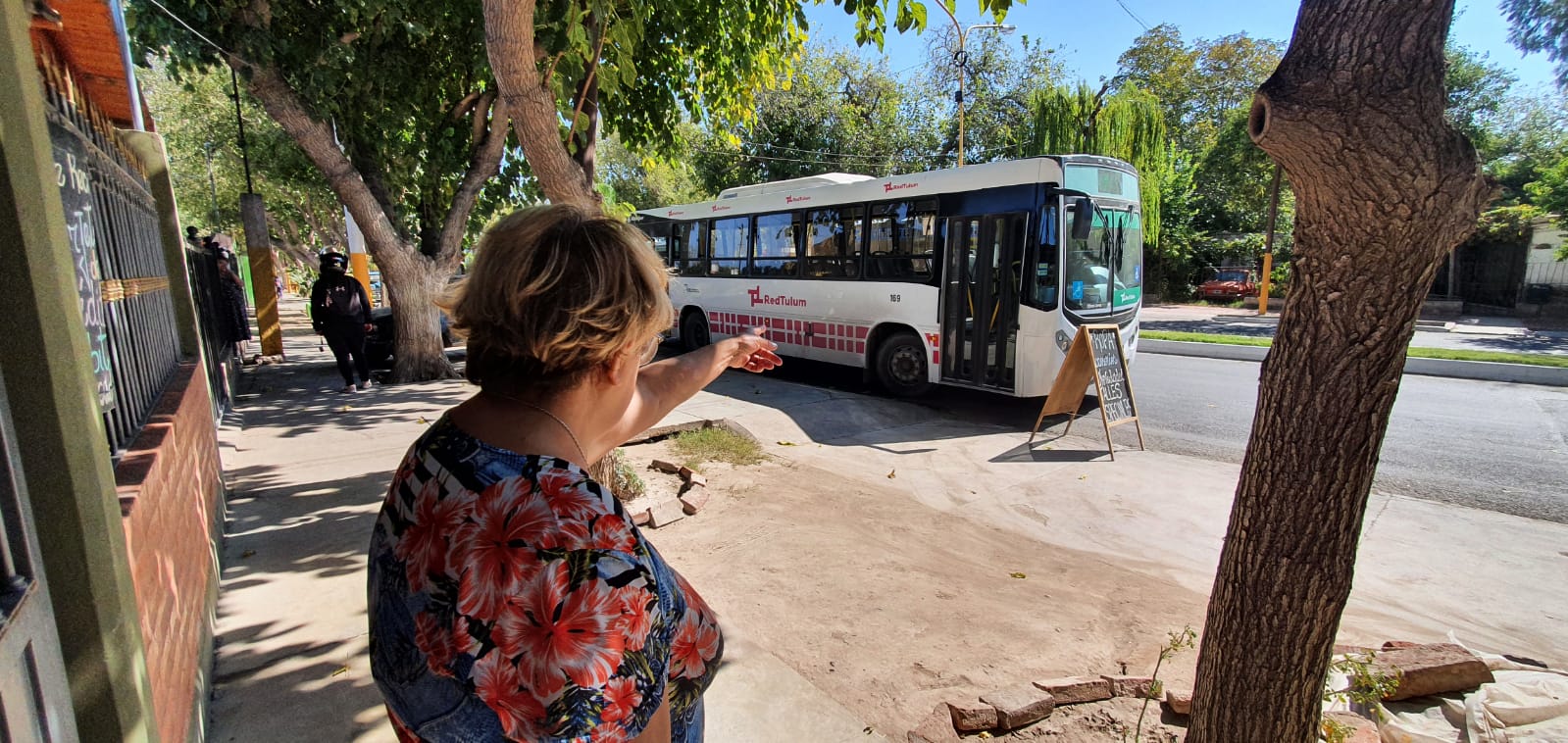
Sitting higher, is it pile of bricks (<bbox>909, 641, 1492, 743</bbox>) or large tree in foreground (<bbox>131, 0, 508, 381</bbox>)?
large tree in foreground (<bbox>131, 0, 508, 381</bbox>)

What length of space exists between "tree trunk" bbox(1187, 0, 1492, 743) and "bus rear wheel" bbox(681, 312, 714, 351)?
11.6 meters

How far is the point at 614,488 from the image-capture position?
16.4ft

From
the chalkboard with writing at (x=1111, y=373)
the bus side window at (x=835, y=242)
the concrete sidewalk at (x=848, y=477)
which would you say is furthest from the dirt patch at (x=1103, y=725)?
the bus side window at (x=835, y=242)

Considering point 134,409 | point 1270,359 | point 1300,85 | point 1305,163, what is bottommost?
point 134,409

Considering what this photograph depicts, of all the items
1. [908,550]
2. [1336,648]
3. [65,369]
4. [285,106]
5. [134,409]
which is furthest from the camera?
[285,106]

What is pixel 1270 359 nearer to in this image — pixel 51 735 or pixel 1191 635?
pixel 1191 635

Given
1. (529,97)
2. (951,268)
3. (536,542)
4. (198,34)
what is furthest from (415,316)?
(536,542)

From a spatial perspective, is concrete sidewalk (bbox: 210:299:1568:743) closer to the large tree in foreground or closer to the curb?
the large tree in foreground

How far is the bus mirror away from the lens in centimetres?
817

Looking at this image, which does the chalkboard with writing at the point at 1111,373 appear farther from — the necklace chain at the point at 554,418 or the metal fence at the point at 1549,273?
the metal fence at the point at 1549,273

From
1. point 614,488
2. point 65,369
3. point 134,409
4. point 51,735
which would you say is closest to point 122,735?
point 51,735

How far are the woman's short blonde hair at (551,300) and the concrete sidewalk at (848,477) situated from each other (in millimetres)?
1947

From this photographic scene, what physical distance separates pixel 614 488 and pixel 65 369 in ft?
11.8

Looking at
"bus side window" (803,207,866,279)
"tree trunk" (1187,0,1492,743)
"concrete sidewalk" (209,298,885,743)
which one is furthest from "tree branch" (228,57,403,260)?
"tree trunk" (1187,0,1492,743)
